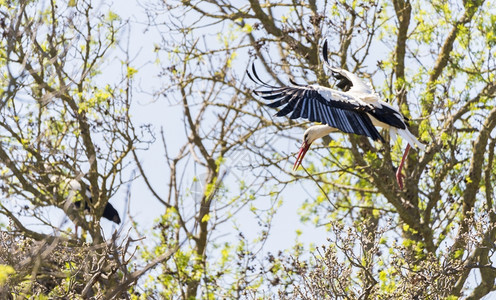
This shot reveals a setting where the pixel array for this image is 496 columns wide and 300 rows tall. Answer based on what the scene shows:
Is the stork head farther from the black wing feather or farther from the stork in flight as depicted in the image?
the black wing feather

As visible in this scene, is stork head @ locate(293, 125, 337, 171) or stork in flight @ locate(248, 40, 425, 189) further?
stork head @ locate(293, 125, 337, 171)

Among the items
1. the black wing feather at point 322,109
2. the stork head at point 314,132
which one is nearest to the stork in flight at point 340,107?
the black wing feather at point 322,109

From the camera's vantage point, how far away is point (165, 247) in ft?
30.4

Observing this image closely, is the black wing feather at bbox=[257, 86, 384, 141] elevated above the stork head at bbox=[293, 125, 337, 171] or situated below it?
below

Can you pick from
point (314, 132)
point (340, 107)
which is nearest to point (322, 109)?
point (340, 107)

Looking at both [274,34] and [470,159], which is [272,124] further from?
[470,159]

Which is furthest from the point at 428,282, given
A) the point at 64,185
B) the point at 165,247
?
the point at 64,185

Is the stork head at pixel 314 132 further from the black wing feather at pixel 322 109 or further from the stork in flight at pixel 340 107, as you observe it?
the black wing feather at pixel 322 109

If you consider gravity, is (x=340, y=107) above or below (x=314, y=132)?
below

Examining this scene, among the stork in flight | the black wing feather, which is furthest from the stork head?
the black wing feather

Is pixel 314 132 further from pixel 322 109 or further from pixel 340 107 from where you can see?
pixel 322 109

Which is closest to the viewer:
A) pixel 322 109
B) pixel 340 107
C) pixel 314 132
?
pixel 322 109

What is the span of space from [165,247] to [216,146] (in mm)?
2302

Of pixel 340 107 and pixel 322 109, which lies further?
pixel 340 107
